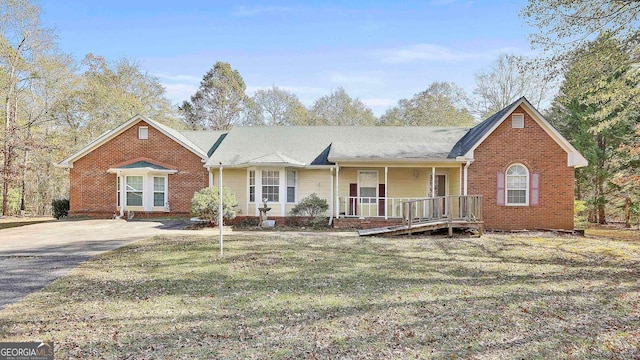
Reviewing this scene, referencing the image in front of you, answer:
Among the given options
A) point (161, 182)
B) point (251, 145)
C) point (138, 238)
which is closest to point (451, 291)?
point (138, 238)

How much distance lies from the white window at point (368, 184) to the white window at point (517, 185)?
5.84 m

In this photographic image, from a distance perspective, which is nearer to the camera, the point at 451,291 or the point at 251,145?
the point at 451,291

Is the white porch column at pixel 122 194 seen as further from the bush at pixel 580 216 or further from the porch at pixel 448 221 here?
the bush at pixel 580 216

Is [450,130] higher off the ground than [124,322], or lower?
higher

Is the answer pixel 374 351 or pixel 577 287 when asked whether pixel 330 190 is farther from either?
pixel 374 351

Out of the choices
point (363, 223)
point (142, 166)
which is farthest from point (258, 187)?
point (142, 166)

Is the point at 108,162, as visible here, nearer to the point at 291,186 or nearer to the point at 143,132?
the point at 143,132

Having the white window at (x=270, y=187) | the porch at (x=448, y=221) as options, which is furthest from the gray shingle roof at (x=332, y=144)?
the porch at (x=448, y=221)

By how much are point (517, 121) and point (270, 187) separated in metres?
11.5

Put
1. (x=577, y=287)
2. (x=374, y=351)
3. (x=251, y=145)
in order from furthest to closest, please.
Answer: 1. (x=251, y=145)
2. (x=577, y=287)
3. (x=374, y=351)

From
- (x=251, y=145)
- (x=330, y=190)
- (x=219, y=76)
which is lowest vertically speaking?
(x=330, y=190)

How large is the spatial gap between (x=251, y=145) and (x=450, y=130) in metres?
10.9

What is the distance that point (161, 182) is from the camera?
1762 centimetres

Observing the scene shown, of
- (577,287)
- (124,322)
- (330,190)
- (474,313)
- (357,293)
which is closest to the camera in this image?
(124,322)
